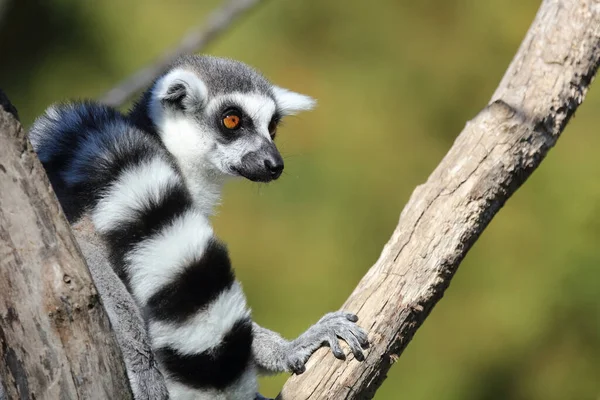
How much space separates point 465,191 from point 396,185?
217 centimetres

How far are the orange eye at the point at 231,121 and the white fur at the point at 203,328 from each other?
942 millimetres

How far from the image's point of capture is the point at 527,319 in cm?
448

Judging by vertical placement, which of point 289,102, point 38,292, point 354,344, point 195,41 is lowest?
point 38,292

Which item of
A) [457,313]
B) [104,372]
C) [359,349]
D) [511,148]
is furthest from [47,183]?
[457,313]

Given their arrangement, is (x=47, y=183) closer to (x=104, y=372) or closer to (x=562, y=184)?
(x=104, y=372)

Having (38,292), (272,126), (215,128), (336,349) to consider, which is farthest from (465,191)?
(38,292)

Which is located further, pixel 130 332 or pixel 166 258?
pixel 130 332

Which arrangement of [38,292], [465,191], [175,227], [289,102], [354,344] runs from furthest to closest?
[289,102] < [465,191] < [354,344] < [175,227] < [38,292]

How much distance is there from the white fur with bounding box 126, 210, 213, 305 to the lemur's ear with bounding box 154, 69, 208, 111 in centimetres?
79

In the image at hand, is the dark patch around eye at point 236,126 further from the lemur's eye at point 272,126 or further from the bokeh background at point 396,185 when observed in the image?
the bokeh background at point 396,185

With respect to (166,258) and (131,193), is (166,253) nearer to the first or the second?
(166,258)

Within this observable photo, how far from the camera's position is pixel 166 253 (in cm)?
210

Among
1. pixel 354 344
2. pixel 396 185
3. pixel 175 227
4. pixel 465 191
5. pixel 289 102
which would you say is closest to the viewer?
pixel 175 227

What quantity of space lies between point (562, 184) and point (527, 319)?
82 centimetres
